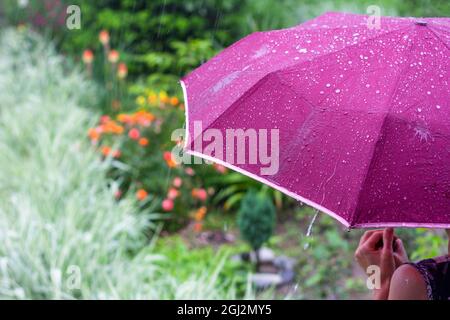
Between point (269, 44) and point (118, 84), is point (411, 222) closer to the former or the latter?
point (269, 44)

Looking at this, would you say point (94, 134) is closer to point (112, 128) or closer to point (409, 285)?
point (112, 128)

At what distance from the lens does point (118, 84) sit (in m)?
7.23

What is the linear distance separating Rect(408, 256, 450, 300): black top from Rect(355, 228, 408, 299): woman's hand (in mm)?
211

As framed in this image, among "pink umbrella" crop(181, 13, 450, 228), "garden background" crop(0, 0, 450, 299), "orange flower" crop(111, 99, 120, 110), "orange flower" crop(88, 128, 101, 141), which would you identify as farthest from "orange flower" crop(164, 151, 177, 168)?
"pink umbrella" crop(181, 13, 450, 228)

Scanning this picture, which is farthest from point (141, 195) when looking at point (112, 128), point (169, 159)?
point (112, 128)

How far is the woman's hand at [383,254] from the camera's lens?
6.23ft

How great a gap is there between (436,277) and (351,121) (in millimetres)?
483

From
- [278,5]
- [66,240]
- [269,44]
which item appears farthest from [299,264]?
[278,5]

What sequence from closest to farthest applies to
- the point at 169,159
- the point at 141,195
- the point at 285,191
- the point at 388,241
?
the point at 285,191
the point at 388,241
the point at 141,195
the point at 169,159

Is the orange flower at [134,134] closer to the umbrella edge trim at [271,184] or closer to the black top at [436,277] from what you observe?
the umbrella edge trim at [271,184]

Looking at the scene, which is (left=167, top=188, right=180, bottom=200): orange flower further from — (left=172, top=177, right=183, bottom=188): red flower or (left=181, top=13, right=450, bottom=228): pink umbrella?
(left=181, top=13, right=450, bottom=228): pink umbrella

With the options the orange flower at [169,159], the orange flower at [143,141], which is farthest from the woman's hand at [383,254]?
the orange flower at [143,141]

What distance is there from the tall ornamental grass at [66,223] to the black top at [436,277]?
1761mm

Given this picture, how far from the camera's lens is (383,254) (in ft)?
6.25
